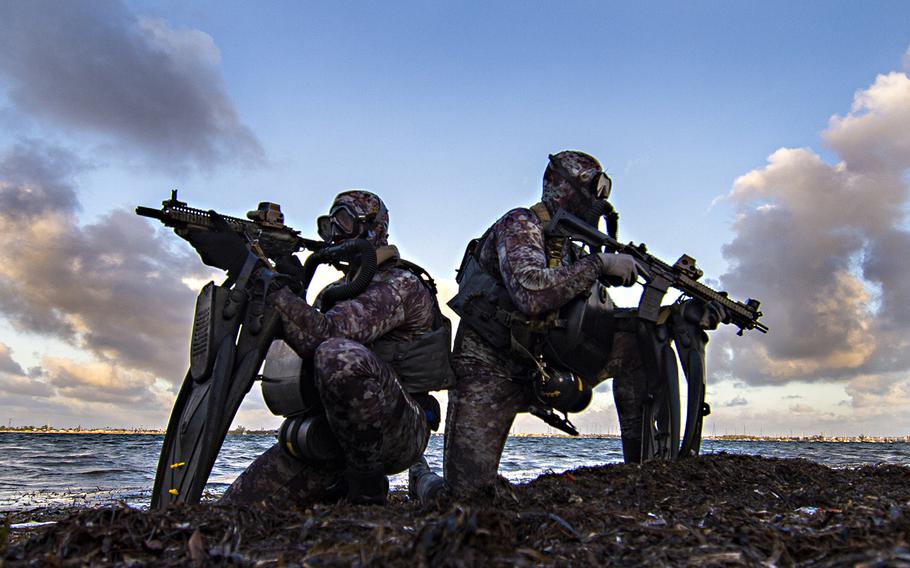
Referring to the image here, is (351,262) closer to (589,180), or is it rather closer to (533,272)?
(533,272)

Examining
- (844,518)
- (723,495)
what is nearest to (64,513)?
(723,495)

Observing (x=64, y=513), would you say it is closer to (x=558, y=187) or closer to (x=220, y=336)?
(x=220, y=336)

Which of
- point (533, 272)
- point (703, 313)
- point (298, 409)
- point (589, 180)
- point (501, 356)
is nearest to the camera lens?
point (298, 409)

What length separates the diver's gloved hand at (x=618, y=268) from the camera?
606 cm

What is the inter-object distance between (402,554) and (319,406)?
304 cm

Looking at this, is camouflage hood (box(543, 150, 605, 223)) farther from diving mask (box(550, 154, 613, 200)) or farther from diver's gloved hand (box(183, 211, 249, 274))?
diver's gloved hand (box(183, 211, 249, 274))

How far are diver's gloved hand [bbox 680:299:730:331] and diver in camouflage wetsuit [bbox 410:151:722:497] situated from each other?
0.70 m

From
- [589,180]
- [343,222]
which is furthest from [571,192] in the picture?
[343,222]

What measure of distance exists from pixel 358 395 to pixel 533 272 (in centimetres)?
181

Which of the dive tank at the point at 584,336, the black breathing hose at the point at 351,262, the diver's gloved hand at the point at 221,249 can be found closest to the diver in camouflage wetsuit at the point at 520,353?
the dive tank at the point at 584,336

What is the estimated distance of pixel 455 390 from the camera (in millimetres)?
6098

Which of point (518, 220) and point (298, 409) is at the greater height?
point (518, 220)

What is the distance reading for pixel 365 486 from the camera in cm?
512

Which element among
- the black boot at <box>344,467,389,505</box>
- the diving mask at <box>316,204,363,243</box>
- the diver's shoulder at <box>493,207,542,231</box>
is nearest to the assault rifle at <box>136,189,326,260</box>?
the diving mask at <box>316,204,363,243</box>
